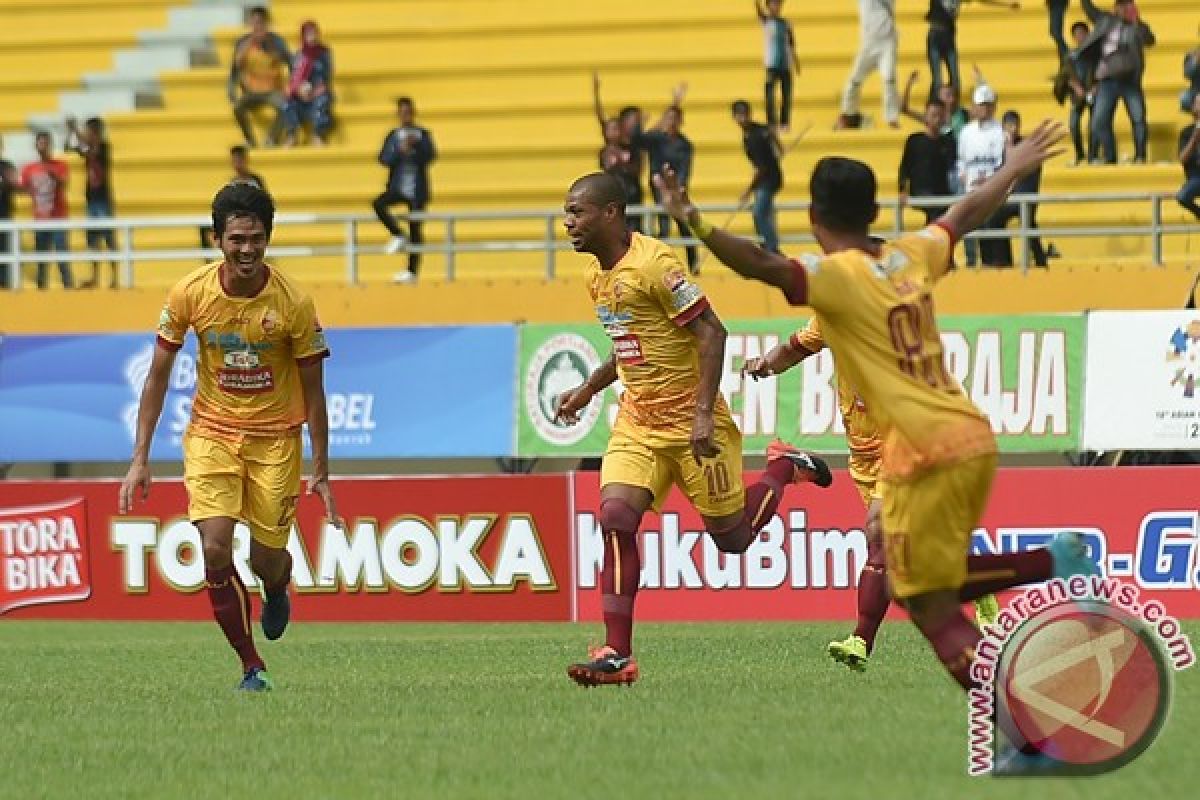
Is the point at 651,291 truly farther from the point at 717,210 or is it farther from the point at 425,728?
the point at 717,210

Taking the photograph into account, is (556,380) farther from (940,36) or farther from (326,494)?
(326,494)

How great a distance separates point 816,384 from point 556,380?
239 cm

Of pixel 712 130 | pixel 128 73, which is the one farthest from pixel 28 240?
pixel 712 130

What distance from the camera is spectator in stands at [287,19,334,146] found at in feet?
103

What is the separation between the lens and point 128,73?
114 ft

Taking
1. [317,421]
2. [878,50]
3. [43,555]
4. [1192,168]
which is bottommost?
[43,555]

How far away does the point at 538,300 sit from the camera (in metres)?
27.2

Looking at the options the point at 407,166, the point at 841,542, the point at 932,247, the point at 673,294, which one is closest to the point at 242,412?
the point at 673,294

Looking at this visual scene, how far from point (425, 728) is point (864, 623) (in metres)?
3.28

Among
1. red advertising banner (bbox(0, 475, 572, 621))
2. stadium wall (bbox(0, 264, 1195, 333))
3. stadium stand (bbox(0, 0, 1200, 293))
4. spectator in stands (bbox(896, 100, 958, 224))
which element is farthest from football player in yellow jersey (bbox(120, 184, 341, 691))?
stadium stand (bbox(0, 0, 1200, 293))

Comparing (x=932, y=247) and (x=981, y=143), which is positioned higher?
(x=981, y=143)

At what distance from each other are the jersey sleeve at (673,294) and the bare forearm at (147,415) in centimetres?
230

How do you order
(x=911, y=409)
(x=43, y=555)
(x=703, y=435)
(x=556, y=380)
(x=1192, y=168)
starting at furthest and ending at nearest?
1. (x=1192, y=168)
2. (x=556, y=380)
3. (x=43, y=555)
4. (x=703, y=435)
5. (x=911, y=409)

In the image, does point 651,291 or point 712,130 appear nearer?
point 651,291
